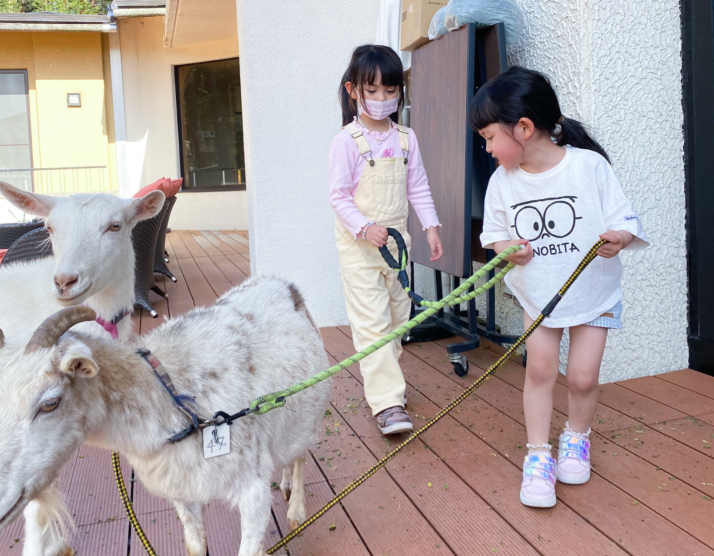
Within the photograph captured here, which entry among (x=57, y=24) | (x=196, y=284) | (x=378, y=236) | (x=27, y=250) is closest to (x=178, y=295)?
(x=196, y=284)

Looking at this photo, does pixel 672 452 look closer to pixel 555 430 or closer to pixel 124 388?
pixel 555 430

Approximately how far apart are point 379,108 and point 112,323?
143 cm

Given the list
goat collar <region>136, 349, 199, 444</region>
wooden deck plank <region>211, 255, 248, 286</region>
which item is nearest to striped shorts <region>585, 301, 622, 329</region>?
goat collar <region>136, 349, 199, 444</region>

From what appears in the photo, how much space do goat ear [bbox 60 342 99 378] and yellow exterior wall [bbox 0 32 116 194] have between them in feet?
38.4

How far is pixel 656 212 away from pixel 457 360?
1.31m

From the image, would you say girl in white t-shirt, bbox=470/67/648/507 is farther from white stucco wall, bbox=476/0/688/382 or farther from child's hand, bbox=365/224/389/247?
white stucco wall, bbox=476/0/688/382

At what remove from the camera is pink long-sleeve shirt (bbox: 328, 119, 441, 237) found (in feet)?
9.24

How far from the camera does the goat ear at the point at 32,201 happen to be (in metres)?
2.36

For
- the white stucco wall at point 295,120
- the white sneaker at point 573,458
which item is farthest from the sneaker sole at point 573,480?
the white stucco wall at point 295,120

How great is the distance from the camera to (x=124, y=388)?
1548 mm

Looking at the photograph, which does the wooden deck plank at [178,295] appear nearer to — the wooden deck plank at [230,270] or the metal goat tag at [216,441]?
the wooden deck plank at [230,270]

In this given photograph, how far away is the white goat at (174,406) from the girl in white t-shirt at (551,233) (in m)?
0.80

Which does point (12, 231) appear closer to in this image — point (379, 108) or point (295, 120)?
point (295, 120)

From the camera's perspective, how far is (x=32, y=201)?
7.83 feet
